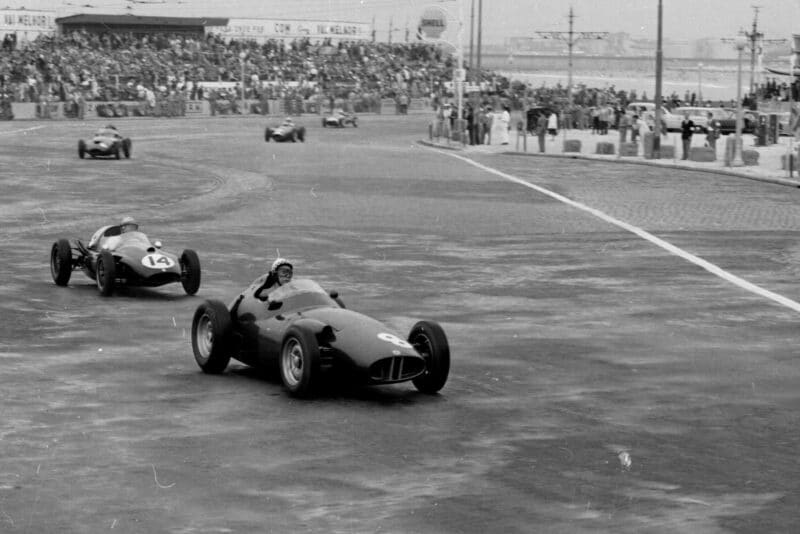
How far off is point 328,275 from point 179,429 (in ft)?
30.8

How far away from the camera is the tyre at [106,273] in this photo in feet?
57.1

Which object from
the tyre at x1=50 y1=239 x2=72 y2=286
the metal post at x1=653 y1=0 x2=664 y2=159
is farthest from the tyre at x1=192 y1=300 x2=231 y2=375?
the metal post at x1=653 y1=0 x2=664 y2=159

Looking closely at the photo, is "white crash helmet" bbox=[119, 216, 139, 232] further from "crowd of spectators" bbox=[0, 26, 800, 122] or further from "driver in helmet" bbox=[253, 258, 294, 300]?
"crowd of spectators" bbox=[0, 26, 800, 122]

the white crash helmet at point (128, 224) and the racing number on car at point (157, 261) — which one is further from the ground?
the white crash helmet at point (128, 224)

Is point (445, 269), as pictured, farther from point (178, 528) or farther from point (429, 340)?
point (178, 528)

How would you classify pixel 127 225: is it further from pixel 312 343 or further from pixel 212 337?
pixel 312 343

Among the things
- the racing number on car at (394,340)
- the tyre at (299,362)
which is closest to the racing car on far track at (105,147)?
the tyre at (299,362)

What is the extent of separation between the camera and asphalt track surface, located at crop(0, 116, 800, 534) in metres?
8.57

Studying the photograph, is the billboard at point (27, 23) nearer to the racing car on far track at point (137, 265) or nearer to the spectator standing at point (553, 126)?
the spectator standing at point (553, 126)

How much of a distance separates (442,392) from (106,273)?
6628 millimetres

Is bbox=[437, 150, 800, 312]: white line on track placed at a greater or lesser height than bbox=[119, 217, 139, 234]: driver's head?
lesser

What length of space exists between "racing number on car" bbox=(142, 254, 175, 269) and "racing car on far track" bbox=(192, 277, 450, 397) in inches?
178

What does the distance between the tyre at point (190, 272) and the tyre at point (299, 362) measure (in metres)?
5.88

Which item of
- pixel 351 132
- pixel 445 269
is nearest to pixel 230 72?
pixel 351 132
